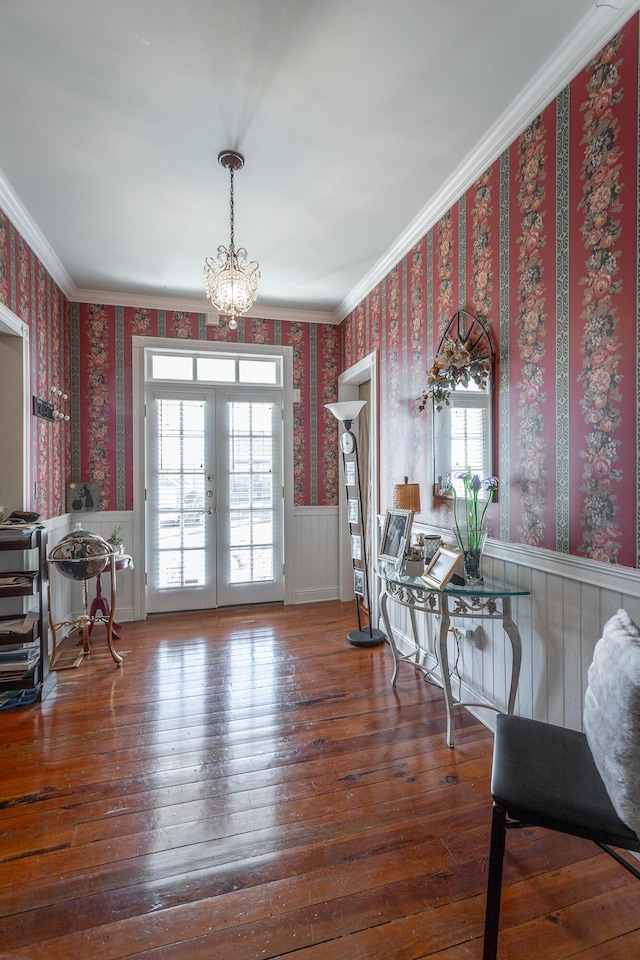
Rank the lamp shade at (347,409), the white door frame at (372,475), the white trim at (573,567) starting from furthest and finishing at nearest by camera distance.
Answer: the white door frame at (372,475)
the lamp shade at (347,409)
the white trim at (573,567)

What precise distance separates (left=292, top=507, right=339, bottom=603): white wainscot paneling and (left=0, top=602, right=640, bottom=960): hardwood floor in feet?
5.97

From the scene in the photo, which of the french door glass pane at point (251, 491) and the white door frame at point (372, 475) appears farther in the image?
the french door glass pane at point (251, 491)

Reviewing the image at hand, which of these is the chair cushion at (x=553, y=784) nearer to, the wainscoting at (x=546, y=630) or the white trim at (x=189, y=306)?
the wainscoting at (x=546, y=630)

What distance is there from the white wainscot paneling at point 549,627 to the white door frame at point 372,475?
51.7 inches

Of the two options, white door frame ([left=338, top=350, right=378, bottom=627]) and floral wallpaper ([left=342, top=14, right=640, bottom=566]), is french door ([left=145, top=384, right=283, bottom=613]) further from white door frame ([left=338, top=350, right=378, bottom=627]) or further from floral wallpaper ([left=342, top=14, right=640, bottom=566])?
floral wallpaper ([left=342, top=14, right=640, bottom=566])

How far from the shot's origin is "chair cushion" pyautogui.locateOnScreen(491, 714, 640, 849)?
1.09 metres

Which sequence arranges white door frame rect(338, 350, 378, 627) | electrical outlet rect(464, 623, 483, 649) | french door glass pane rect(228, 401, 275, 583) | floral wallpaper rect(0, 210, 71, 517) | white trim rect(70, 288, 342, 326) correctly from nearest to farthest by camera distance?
electrical outlet rect(464, 623, 483, 649)
floral wallpaper rect(0, 210, 71, 517)
white door frame rect(338, 350, 378, 627)
white trim rect(70, 288, 342, 326)
french door glass pane rect(228, 401, 275, 583)

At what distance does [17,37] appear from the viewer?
170 centimetres

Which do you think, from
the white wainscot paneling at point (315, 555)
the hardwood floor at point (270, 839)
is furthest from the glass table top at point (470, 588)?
the white wainscot paneling at point (315, 555)

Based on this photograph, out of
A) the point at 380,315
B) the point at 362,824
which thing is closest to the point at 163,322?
the point at 380,315

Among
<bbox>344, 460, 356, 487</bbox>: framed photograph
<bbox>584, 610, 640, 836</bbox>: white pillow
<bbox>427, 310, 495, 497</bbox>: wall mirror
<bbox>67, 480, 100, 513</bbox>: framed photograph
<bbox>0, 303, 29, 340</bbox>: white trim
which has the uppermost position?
<bbox>0, 303, 29, 340</bbox>: white trim

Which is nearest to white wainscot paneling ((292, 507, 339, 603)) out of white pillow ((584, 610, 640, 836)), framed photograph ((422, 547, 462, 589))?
framed photograph ((422, 547, 462, 589))

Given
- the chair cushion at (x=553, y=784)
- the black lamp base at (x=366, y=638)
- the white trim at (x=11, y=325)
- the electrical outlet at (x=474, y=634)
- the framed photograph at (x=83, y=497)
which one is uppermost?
the white trim at (x=11, y=325)

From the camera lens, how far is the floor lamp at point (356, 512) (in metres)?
3.39
